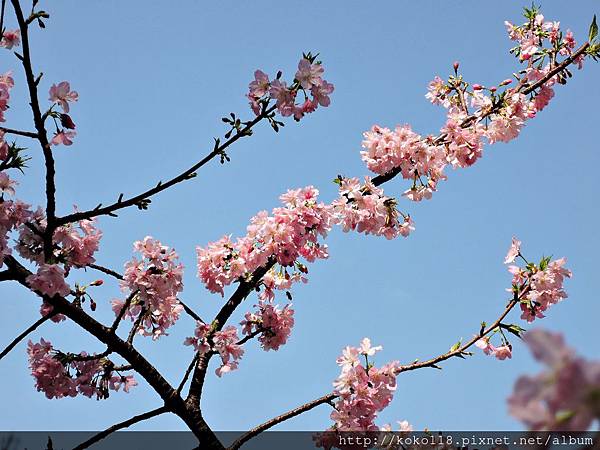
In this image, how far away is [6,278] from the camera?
3.55 meters

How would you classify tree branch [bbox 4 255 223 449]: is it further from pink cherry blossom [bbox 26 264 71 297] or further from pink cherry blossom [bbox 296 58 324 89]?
pink cherry blossom [bbox 296 58 324 89]

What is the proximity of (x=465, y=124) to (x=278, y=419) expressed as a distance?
2719mm

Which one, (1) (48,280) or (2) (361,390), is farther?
(2) (361,390)

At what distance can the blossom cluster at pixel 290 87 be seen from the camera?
381 centimetres

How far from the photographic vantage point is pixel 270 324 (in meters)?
4.57

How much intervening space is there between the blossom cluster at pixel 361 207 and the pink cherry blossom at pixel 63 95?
1.76 meters

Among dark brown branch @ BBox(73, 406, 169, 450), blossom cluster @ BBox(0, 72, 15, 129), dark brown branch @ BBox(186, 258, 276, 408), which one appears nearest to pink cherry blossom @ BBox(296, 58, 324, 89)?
dark brown branch @ BBox(186, 258, 276, 408)

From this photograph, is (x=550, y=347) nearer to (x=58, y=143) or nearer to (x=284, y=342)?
(x=58, y=143)

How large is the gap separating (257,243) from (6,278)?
61.4 inches

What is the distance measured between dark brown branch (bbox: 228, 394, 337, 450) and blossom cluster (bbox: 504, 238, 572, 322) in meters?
1.57

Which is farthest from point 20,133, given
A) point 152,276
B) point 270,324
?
point 270,324

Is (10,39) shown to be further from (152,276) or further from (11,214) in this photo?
(152,276)

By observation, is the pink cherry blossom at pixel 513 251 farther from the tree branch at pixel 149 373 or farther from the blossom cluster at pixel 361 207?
the tree branch at pixel 149 373

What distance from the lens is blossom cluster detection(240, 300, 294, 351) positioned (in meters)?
4.56
